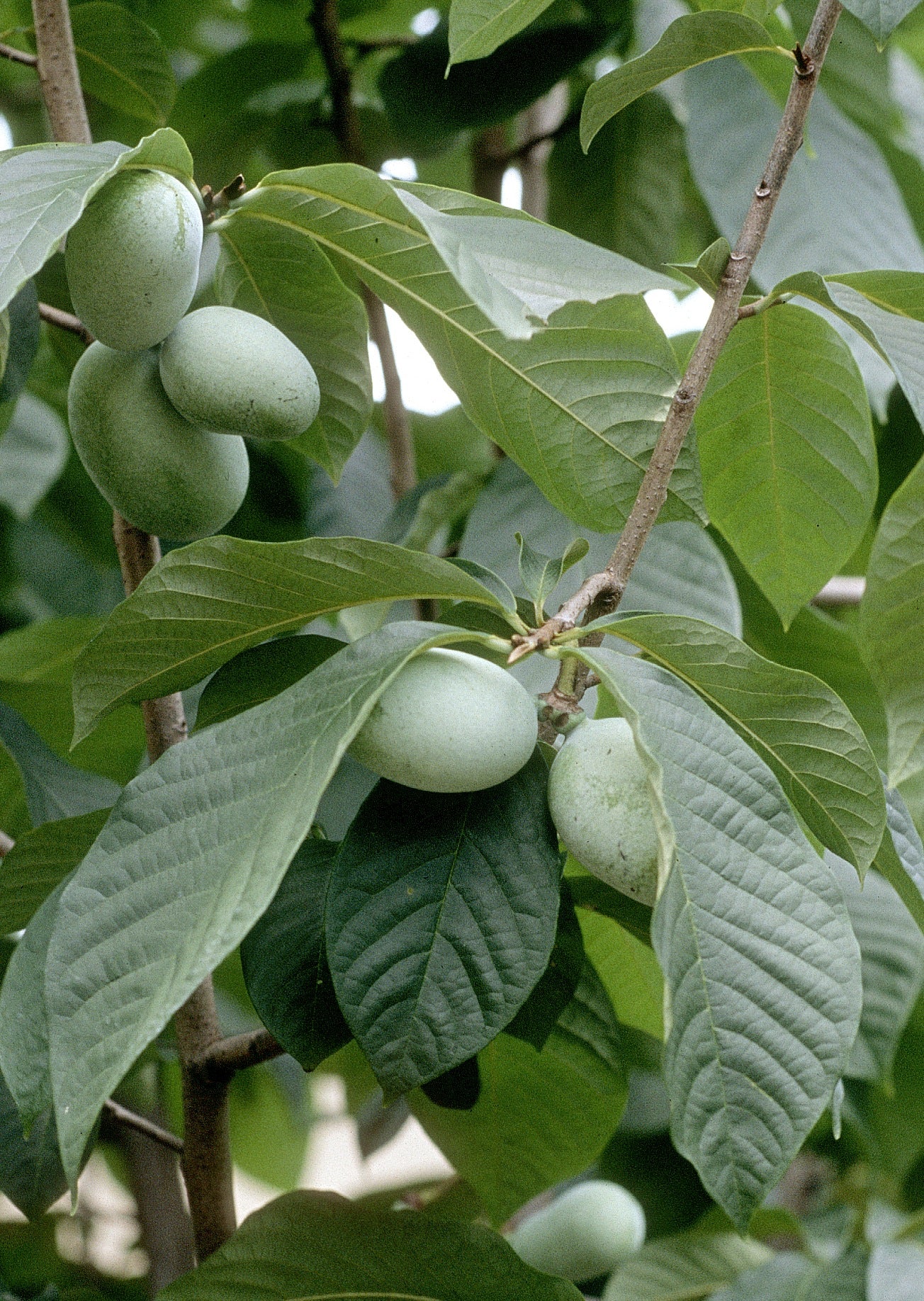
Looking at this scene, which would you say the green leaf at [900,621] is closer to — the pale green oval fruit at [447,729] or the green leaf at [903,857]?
the green leaf at [903,857]

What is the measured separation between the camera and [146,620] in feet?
1.67

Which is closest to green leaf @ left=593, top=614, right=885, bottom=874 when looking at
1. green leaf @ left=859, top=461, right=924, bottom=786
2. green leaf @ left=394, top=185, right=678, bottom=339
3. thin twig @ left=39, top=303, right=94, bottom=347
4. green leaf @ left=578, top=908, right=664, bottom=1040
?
green leaf @ left=859, top=461, right=924, bottom=786

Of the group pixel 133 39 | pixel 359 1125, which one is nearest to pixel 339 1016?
pixel 133 39

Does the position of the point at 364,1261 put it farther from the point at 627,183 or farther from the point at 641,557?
the point at 627,183

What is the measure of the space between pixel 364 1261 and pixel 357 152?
91cm

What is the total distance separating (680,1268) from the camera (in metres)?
1.02

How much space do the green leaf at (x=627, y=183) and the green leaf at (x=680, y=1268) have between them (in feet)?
2.97

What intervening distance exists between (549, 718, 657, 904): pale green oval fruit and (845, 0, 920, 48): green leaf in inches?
12.0

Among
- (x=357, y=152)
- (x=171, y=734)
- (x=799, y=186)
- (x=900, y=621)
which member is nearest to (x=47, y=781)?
(x=171, y=734)

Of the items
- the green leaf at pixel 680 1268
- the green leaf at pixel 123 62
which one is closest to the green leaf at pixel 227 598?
the green leaf at pixel 123 62

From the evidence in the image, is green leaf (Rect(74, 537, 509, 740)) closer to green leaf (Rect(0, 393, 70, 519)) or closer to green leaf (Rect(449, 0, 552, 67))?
green leaf (Rect(449, 0, 552, 67))

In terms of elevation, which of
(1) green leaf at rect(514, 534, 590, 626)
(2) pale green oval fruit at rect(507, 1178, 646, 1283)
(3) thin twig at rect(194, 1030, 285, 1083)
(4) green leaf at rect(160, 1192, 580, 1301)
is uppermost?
(1) green leaf at rect(514, 534, 590, 626)

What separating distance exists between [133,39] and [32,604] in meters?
0.76

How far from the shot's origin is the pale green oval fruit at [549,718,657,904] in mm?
444
